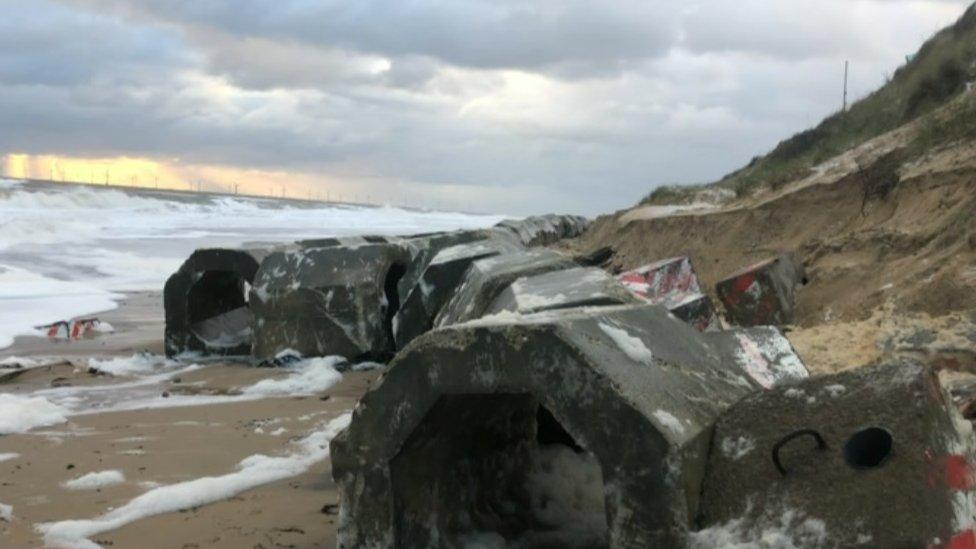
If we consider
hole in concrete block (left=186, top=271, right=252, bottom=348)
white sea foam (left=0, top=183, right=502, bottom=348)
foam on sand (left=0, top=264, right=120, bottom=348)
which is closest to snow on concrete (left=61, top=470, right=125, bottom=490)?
hole in concrete block (left=186, top=271, right=252, bottom=348)

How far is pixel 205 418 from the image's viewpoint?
563 centimetres

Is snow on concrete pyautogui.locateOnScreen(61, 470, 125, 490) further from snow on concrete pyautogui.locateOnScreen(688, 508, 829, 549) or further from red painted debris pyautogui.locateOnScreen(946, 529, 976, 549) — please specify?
red painted debris pyautogui.locateOnScreen(946, 529, 976, 549)

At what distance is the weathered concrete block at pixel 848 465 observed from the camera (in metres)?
2.23

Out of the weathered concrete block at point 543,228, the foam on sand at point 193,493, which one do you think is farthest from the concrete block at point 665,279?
the weathered concrete block at point 543,228

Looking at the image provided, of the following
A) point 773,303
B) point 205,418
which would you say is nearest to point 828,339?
point 773,303

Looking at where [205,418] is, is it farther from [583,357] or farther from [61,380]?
[583,357]

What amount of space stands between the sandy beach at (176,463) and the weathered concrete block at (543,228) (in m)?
9.62

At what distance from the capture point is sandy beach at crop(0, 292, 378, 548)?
142 inches

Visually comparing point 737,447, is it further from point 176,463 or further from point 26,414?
point 26,414

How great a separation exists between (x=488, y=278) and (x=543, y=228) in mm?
16244

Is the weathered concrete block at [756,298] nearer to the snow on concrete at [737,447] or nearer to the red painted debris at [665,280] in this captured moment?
the red painted debris at [665,280]

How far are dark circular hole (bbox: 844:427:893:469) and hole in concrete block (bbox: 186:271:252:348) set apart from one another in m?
6.54

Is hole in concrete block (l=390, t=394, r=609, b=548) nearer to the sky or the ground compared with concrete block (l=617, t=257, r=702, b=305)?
nearer to the ground

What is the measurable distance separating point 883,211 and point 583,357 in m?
7.41
